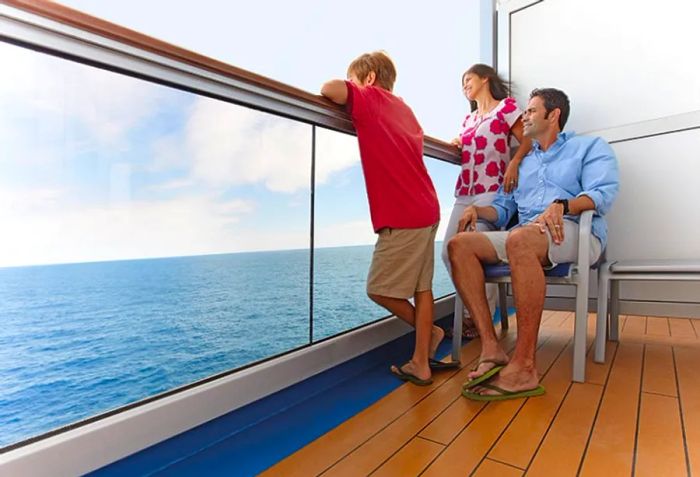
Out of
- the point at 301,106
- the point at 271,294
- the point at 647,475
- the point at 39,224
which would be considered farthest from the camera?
Result: the point at 271,294

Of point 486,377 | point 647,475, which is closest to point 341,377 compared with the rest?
point 486,377

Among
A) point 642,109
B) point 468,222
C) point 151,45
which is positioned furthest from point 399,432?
point 642,109

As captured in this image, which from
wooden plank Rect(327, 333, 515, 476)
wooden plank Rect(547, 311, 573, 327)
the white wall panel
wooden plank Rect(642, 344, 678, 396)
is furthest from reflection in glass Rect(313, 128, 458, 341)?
the white wall panel

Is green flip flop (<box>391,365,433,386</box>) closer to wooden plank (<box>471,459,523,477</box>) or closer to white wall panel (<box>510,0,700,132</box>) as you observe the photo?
wooden plank (<box>471,459,523,477</box>)

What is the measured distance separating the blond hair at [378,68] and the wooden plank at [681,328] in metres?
1.86

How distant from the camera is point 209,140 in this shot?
182 cm

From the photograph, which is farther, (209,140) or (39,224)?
(209,140)

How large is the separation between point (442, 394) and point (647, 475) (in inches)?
23.6

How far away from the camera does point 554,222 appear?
152 centimetres

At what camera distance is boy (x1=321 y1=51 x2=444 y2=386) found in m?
1.53

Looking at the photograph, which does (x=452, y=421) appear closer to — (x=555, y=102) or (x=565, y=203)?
(x=565, y=203)

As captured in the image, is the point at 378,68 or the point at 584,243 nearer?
the point at 584,243

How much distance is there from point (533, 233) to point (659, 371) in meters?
0.71

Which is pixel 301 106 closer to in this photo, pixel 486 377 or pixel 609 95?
pixel 486 377
